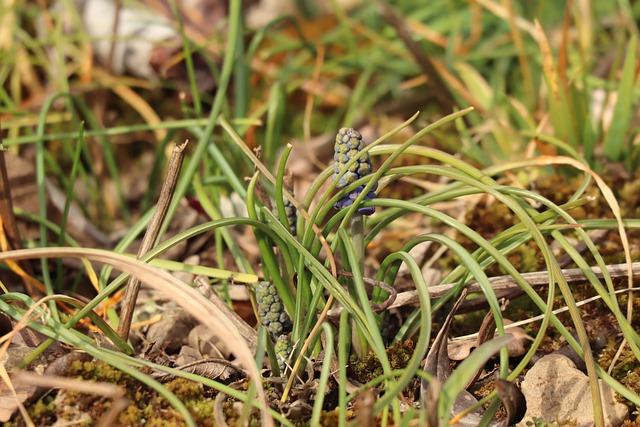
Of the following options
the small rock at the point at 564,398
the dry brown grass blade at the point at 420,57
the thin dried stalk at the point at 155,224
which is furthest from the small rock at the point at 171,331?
the dry brown grass blade at the point at 420,57

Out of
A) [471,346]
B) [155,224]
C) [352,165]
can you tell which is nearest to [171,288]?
[155,224]

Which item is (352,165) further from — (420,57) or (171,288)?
(420,57)

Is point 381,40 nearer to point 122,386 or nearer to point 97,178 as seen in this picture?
point 97,178

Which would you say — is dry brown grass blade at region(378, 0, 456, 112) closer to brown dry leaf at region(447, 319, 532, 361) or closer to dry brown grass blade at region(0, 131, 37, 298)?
brown dry leaf at region(447, 319, 532, 361)

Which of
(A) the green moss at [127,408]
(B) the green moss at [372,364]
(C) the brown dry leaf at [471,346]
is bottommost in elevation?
(C) the brown dry leaf at [471,346]

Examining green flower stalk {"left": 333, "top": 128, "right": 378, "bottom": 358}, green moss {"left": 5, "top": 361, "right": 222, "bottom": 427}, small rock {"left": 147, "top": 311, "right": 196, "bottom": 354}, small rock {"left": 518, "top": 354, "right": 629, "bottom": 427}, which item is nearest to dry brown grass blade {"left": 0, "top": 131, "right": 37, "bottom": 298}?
small rock {"left": 147, "top": 311, "right": 196, "bottom": 354}

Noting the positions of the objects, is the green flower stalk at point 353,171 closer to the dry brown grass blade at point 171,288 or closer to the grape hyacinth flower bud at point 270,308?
the grape hyacinth flower bud at point 270,308
